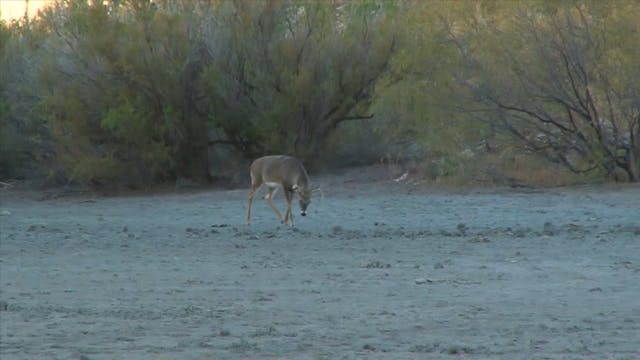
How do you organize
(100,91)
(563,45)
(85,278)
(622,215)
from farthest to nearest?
(100,91) < (563,45) < (622,215) < (85,278)

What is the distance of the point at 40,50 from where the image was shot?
116 feet

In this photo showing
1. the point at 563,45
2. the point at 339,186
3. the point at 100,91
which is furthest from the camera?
the point at 100,91

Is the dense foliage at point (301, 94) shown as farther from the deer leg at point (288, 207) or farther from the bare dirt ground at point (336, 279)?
the deer leg at point (288, 207)

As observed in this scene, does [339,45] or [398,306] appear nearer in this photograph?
[398,306]

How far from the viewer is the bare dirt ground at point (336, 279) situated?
10656mm

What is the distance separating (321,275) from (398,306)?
2.94 meters

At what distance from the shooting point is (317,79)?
3266 cm

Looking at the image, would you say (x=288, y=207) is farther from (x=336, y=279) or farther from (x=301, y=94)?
(x=301, y=94)

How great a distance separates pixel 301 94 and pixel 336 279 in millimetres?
17109

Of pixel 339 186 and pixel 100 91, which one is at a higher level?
pixel 100 91

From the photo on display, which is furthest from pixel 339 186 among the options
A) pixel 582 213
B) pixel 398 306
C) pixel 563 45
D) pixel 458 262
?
pixel 398 306

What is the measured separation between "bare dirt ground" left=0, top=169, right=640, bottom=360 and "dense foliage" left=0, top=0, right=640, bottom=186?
6.86 feet

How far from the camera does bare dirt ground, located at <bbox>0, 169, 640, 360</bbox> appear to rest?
1066 centimetres

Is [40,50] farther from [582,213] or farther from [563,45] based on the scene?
[582,213]
